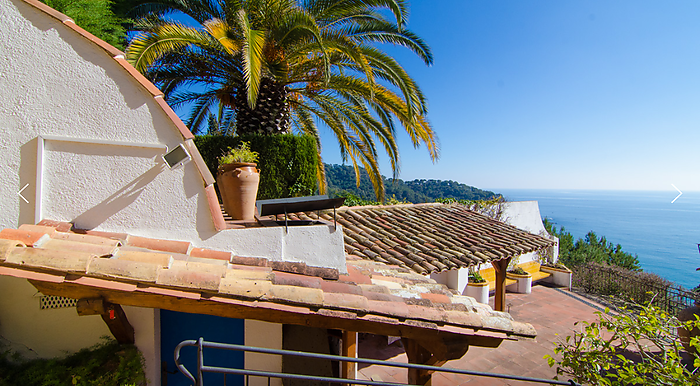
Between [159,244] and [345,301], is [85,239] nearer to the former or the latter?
[159,244]

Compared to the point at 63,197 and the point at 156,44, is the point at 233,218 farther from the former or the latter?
the point at 156,44

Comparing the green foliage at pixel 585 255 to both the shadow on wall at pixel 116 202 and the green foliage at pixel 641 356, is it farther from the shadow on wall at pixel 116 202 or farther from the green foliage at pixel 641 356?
the shadow on wall at pixel 116 202

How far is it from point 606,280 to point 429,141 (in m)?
11.9

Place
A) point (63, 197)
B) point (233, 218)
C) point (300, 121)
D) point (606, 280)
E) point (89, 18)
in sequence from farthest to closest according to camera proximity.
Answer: point (606, 280), point (300, 121), point (89, 18), point (233, 218), point (63, 197)

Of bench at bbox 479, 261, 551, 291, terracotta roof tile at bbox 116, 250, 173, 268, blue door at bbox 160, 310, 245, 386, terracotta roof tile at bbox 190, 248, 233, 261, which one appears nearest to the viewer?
terracotta roof tile at bbox 116, 250, 173, 268

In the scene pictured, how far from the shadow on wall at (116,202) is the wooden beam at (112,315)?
710mm

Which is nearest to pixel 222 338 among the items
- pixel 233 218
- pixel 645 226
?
pixel 233 218

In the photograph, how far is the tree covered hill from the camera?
2445cm

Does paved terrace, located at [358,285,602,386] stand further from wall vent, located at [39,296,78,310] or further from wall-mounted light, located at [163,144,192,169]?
wall-mounted light, located at [163,144,192,169]

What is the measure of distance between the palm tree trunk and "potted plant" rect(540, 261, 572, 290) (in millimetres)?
13678

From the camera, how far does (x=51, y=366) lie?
9.72ft

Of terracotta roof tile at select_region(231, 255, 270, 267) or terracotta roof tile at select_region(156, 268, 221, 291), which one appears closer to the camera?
terracotta roof tile at select_region(156, 268, 221, 291)

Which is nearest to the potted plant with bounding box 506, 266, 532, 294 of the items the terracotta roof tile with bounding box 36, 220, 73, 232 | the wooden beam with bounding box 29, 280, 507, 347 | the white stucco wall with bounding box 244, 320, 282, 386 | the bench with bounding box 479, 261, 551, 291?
the bench with bounding box 479, 261, 551, 291

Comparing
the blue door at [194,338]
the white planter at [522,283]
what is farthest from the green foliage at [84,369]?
the white planter at [522,283]
